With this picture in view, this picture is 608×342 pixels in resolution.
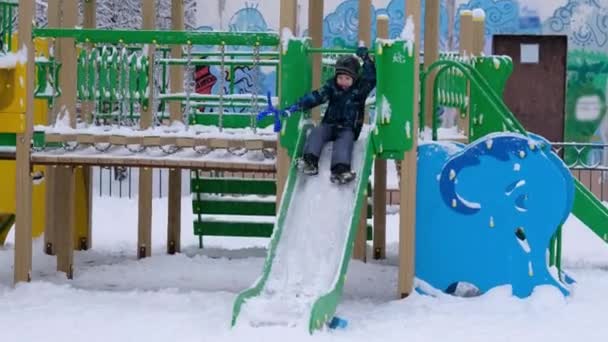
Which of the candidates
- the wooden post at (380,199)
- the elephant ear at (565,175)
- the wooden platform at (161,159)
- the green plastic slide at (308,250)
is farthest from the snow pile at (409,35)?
the wooden post at (380,199)

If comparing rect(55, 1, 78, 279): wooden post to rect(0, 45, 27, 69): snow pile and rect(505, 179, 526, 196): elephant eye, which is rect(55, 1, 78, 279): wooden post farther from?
rect(505, 179, 526, 196): elephant eye

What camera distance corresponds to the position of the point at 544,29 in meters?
18.9

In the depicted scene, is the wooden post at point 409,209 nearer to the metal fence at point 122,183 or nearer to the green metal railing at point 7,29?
the green metal railing at point 7,29

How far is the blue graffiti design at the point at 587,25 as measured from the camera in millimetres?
18672

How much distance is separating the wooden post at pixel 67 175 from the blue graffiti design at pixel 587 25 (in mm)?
11163

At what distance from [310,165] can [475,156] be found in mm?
1272

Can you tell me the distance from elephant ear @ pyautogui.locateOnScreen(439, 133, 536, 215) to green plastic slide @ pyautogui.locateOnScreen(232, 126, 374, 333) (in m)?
0.66

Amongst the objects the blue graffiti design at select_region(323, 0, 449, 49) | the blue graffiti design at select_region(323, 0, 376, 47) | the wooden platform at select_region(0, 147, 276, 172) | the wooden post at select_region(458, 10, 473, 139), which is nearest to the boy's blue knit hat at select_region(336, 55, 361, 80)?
the wooden platform at select_region(0, 147, 276, 172)

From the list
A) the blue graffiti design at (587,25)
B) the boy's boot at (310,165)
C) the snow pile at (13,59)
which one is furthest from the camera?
the blue graffiti design at (587,25)

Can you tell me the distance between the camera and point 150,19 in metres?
11.2

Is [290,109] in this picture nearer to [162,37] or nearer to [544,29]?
[162,37]

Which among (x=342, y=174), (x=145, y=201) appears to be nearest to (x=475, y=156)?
(x=342, y=174)

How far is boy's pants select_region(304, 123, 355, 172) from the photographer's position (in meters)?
8.34

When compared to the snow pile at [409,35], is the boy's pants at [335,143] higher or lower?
lower
